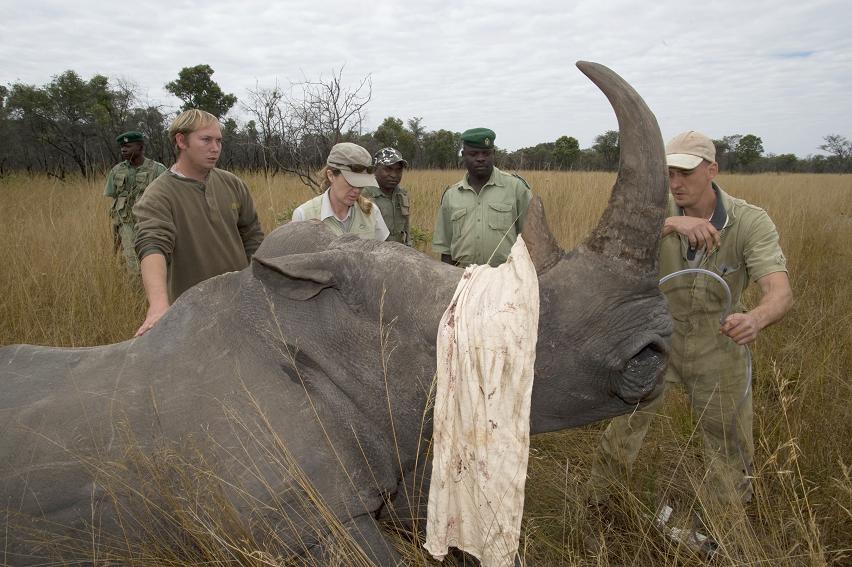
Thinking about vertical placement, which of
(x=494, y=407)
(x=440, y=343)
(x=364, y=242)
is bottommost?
(x=494, y=407)

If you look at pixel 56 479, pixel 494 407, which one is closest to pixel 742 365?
pixel 494 407

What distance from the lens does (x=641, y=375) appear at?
1.81m

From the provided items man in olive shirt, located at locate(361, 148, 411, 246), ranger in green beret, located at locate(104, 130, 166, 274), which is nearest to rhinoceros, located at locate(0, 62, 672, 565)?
man in olive shirt, located at locate(361, 148, 411, 246)

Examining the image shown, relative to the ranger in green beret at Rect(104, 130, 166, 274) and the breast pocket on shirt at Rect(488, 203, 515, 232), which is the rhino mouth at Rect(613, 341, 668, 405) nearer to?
the breast pocket on shirt at Rect(488, 203, 515, 232)

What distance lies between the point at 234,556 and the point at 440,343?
875 mm

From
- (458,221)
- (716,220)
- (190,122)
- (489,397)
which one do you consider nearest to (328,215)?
(190,122)

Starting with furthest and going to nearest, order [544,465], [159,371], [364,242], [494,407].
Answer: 1. [544,465]
2. [364,242]
3. [159,371]
4. [494,407]

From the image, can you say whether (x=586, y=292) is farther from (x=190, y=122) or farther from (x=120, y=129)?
(x=120, y=129)

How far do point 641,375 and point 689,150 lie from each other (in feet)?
6.03

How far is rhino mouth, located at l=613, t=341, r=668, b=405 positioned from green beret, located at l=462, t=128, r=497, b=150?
383 centimetres

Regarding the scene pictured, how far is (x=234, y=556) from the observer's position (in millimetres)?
1809

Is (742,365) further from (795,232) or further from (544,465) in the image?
(795,232)

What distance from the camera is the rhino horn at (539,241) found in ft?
6.06

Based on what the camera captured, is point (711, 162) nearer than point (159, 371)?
No
